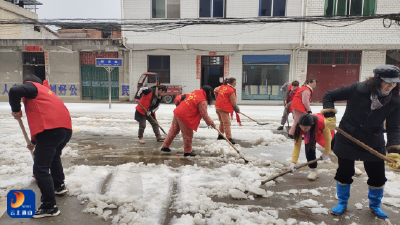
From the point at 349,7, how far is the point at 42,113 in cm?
1592

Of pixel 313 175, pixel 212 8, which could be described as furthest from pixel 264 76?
pixel 313 175

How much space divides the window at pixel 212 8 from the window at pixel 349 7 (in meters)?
5.45

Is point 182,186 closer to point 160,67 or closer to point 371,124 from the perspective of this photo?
point 371,124

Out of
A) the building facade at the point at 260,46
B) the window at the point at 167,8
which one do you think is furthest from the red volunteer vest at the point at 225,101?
the window at the point at 167,8

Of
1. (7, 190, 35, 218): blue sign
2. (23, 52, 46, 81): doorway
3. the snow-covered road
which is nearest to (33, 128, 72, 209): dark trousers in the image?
(7, 190, 35, 218): blue sign

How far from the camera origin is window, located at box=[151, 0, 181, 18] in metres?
15.2

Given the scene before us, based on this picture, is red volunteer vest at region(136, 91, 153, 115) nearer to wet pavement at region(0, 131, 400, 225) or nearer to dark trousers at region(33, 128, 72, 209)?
wet pavement at region(0, 131, 400, 225)

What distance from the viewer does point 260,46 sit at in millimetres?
15297

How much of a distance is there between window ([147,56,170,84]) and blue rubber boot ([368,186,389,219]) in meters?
14.1

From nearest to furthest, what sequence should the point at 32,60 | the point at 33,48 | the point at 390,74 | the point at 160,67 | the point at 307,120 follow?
the point at 390,74
the point at 307,120
the point at 160,67
the point at 33,48
the point at 32,60

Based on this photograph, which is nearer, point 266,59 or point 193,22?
point 193,22

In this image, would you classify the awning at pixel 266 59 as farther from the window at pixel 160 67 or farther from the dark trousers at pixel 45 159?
the dark trousers at pixel 45 159

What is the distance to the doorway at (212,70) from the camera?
52.3 ft

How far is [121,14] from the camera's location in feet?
50.0
